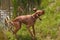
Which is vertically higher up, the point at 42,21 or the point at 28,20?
the point at 28,20

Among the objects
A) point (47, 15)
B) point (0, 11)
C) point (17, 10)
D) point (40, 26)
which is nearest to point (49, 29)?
point (40, 26)

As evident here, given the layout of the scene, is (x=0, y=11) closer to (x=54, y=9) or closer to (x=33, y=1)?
(x=33, y=1)

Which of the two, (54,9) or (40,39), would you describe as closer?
(40,39)

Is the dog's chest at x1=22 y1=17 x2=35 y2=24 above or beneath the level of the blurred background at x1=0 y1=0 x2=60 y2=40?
above

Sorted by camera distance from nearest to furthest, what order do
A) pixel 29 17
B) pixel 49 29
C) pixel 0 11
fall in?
pixel 29 17
pixel 49 29
pixel 0 11

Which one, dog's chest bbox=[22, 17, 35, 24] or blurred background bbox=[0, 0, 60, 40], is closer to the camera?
dog's chest bbox=[22, 17, 35, 24]

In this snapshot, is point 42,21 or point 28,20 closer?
point 28,20

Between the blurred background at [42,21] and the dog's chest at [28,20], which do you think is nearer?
the dog's chest at [28,20]

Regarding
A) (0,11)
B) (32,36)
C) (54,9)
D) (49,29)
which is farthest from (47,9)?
(0,11)

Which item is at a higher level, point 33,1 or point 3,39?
point 33,1

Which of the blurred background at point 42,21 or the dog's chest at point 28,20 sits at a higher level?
the dog's chest at point 28,20

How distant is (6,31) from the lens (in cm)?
678

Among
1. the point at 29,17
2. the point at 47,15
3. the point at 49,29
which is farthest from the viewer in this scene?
the point at 47,15

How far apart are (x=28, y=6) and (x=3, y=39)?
2078 mm
